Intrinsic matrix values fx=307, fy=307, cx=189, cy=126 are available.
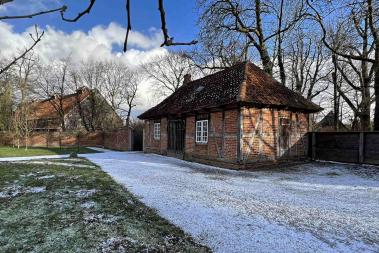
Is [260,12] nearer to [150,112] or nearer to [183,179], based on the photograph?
[150,112]

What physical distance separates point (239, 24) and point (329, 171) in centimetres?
1102

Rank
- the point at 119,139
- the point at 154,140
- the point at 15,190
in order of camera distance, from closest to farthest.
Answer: the point at 15,190 → the point at 154,140 → the point at 119,139

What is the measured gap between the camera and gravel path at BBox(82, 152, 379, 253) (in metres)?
4.61

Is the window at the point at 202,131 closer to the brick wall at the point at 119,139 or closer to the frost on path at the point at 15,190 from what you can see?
the frost on path at the point at 15,190

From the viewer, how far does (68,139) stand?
28.4 meters

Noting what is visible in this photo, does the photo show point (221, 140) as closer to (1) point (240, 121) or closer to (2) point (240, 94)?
(1) point (240, 121)

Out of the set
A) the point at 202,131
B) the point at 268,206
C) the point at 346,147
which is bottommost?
the point at 268,206

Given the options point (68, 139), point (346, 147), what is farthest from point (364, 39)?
point (68, 139)

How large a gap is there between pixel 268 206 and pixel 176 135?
10.7 meters

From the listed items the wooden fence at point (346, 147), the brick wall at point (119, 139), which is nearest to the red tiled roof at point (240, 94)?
the wooden fence at point (346, 147)

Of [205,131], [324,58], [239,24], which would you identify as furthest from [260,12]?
[205,131]

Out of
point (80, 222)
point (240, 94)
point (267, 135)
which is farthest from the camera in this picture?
point (267, 135)

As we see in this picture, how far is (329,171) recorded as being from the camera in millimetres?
12000

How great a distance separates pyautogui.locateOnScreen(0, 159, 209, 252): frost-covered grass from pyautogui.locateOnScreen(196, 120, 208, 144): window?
21.2 feet
